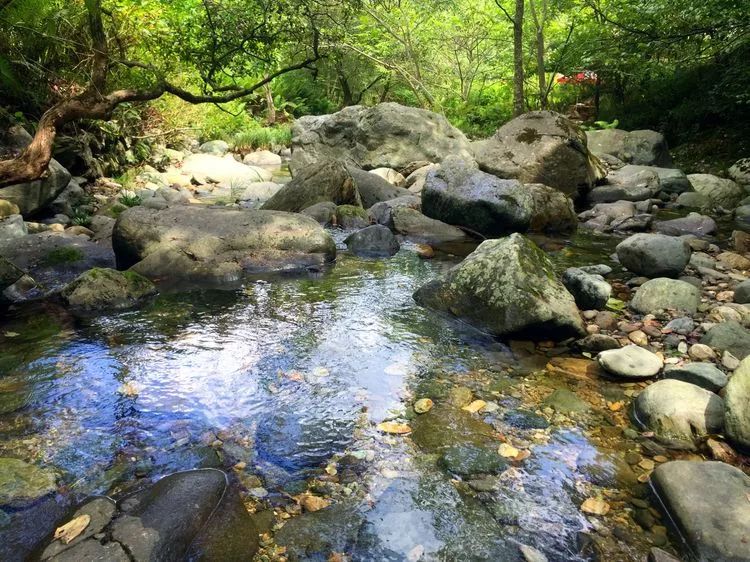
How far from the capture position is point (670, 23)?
8.42 metres

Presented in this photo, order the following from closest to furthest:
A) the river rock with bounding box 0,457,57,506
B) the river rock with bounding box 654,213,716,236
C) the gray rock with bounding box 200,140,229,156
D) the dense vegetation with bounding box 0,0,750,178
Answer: the river rock with bounding box 0,457,57,506 < the dense vegetation with bounding box 0,0,750,178 < the river rock with bounding box 654,213,716,236 < the gray rock with bounding box 200,140,229,156

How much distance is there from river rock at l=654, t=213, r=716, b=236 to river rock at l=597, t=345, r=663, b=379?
5009 mm

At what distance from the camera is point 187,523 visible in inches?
98.0

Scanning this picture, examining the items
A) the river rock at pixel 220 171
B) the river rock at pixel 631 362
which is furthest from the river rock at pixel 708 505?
the river rock at pixel 220 171

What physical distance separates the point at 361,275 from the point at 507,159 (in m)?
5.30

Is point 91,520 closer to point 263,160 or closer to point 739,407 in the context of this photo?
point 739,407

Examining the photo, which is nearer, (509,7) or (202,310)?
(202,310)

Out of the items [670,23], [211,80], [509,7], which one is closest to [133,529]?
[211,80]

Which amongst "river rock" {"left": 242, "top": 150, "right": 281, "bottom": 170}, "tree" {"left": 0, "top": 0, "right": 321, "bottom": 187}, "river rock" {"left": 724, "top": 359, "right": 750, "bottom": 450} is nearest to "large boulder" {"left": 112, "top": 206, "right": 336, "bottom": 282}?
"tree" {"left": 0, "top": 0, "right": 321, "bottom": 187}

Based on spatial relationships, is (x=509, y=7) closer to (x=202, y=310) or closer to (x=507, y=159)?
(x=507, y=159)

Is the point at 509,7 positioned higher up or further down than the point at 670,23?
higher up

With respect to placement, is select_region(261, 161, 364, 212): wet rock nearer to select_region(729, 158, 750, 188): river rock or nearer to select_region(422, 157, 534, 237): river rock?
select_region(422, 157, 534, 237): river rock

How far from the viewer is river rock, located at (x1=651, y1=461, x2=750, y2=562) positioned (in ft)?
7.90

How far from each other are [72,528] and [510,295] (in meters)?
3.62
